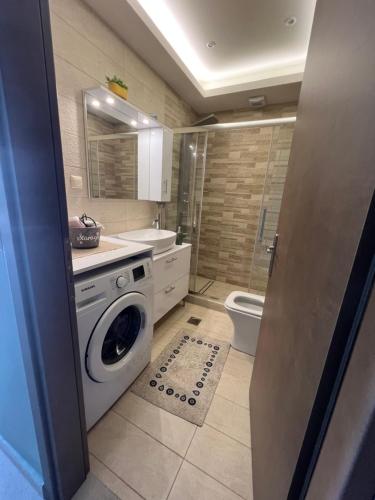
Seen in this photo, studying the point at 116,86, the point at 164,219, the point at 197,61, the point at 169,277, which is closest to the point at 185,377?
the point at 169,277

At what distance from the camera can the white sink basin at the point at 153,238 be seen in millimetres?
1643

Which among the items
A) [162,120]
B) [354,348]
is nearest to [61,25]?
[162,120]

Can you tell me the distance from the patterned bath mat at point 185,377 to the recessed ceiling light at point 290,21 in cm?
264

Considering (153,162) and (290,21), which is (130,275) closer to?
(153,162)

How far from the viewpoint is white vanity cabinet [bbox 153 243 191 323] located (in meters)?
1.72

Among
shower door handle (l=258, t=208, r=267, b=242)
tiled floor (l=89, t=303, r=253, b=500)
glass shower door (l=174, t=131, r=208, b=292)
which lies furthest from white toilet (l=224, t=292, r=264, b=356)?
glass shower door (l=174, t=131, r=208, b=292)

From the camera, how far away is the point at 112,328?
117cm

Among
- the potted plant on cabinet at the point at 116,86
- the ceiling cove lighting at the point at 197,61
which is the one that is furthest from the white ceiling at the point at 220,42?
the potted plant on cabinet at the point at 116,86

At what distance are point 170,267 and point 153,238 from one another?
311 mm

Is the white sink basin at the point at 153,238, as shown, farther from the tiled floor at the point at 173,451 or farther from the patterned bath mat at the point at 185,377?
the tiled floor at the point at 173,451

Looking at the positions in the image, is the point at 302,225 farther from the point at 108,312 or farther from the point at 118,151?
the point at 118,151

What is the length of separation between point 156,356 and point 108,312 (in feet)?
2.76

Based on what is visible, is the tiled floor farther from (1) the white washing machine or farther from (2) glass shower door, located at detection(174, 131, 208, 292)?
(2) glass shower door, located at detection(174, 131, 208, 292)

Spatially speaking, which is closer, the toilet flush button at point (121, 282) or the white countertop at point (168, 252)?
the toilet flush button at point (121, 282)
